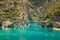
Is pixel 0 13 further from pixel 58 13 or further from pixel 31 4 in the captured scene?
pixel 31 4

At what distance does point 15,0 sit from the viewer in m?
69.3

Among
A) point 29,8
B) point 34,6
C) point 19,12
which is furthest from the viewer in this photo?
point 34,6

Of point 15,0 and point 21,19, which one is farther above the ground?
point 15,0

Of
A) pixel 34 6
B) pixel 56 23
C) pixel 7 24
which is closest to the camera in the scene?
pixel 56 23

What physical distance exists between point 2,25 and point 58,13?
1286 cm

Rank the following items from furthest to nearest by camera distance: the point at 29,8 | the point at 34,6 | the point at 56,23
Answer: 1. the point at 34,6
2. the point at 29,8
3. the point at 56,23

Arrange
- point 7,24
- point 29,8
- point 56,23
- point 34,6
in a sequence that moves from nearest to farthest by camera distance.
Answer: point 56,23
point 7,24
point 29,8
point 34,6

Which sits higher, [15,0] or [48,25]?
[15,0]

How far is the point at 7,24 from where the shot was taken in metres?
61.2

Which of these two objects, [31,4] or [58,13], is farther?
[31,4]

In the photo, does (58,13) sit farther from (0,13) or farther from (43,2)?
(43,2)

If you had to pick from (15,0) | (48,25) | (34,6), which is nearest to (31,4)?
(34,6)

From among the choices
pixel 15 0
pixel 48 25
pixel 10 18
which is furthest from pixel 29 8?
pixel 48 25

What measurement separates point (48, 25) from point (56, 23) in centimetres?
177
